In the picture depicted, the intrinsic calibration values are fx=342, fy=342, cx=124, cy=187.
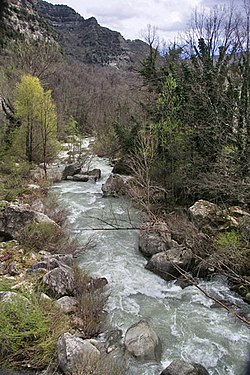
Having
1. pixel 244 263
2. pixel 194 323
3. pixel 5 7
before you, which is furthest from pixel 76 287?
pixel 5 7

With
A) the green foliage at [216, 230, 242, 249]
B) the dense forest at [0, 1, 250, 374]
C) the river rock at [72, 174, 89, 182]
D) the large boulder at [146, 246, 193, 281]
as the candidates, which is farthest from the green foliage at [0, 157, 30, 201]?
the green foliage at [216, 230, 242, 249]

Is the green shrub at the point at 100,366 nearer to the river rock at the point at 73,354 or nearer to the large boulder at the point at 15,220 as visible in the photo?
the river rock at the point at 73,354

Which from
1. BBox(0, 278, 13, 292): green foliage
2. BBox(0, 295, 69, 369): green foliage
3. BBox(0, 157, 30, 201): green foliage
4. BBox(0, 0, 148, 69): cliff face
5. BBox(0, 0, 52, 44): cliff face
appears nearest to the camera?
BBox(0, 295, 69, 369): green foliage

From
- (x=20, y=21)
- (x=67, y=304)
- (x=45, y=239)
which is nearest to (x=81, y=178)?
(x=45, y=239)

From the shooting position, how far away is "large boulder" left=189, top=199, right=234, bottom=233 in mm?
10961

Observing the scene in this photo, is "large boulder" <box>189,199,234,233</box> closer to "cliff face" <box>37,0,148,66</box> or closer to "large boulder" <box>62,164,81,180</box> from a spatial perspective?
"large boulder" <box>62,164,81,180</box>

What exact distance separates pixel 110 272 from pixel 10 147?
39.9ft

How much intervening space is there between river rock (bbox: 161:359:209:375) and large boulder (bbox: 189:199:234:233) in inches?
205

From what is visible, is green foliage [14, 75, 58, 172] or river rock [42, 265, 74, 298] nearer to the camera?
river rock [42, 265, 74, 298]

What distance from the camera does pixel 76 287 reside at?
837cm

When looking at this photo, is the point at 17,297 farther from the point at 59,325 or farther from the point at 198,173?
the point at 198,173

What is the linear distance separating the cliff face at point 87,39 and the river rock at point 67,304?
98782 mm

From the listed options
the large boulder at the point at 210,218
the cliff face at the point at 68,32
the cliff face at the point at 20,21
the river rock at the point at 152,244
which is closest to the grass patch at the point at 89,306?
the river rock at the point at 152,244

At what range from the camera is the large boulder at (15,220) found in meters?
10.5
